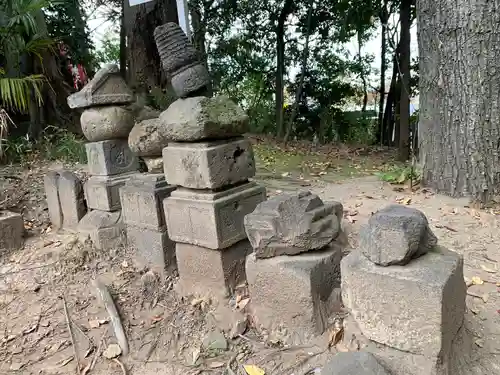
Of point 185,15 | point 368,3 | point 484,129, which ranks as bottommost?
point 484,129

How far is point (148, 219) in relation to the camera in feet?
9.70

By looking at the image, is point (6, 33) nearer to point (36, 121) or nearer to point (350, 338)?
point (36, 121)

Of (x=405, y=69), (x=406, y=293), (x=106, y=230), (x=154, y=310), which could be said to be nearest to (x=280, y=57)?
(x=405, y=69)

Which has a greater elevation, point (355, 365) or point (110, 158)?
point (110, 158)

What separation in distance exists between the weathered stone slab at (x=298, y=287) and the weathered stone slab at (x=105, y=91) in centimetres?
170

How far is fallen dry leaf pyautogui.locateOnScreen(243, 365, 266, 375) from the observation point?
81.7 inches

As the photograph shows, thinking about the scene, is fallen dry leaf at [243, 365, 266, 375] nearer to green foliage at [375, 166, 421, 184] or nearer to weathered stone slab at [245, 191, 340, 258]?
weathered stone slab at [245, 191, 340, 258]

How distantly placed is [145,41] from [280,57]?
3180 millimetres

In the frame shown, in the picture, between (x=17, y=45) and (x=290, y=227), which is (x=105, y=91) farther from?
(x=17, y=45)

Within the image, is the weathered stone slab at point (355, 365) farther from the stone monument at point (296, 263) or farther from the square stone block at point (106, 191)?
the square stone block at point (106, 191)

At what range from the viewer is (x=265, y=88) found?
411 inches

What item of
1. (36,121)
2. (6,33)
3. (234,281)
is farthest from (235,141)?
(36,121)

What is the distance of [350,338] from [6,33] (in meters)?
4.62

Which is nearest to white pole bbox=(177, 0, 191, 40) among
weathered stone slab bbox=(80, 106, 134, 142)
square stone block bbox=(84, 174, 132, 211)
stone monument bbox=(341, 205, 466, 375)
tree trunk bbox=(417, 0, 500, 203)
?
weathered stone slab bbox=(80, 106, 134, 142)
